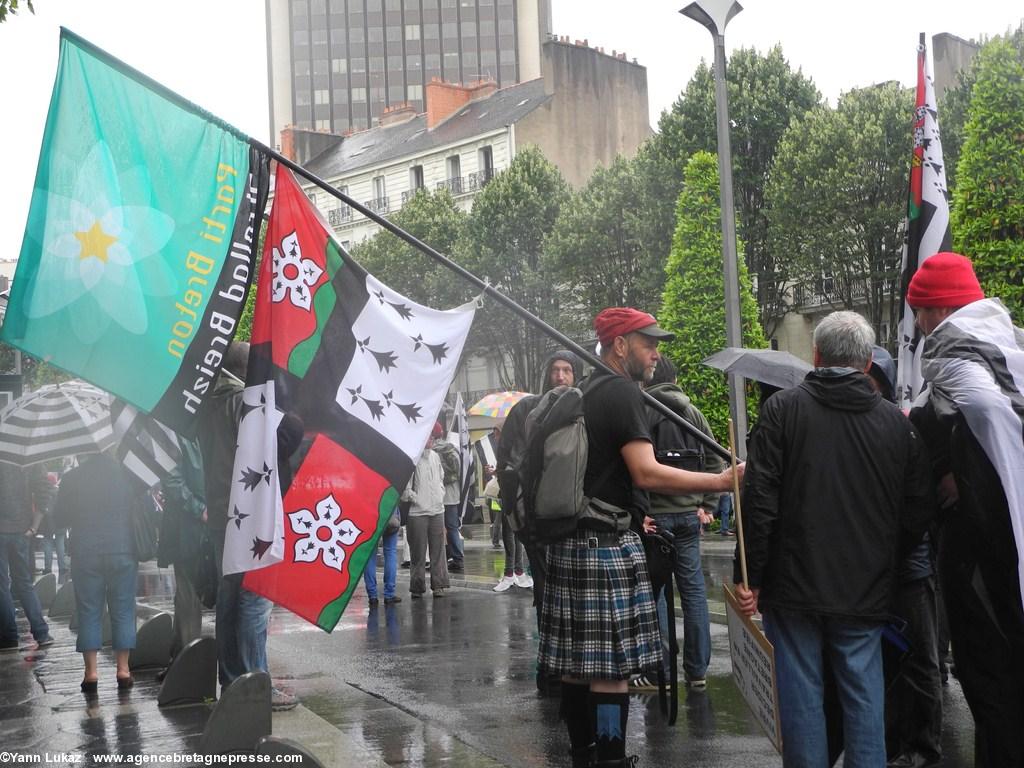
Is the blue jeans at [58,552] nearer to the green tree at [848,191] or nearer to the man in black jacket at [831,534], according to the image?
the man in black jacket at [831,534]

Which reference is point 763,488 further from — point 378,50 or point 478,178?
point 378,50

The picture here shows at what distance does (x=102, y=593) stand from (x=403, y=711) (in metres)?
2.53

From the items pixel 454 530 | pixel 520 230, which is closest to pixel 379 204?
pixel 520 230

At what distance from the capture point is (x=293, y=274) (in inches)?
232

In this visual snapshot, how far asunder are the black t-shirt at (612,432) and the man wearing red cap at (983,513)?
111 cm

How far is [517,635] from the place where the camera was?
10656 mm

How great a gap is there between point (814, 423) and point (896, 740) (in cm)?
172

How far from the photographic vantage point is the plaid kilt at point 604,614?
5.17 meters

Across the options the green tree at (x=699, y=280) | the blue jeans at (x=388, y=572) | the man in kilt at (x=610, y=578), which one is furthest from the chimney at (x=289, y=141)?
the man in kilt at (x=610, y=578)

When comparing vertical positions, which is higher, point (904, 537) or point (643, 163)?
point (643, 163)

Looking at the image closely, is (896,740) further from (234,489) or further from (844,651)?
(234,489)

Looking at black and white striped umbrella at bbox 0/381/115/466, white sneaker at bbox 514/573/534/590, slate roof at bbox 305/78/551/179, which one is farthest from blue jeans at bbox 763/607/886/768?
slate roof at bbox 305/78/551/179

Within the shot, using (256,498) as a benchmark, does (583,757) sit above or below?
below

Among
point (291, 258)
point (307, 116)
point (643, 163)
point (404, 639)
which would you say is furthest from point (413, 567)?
point (307, 116)
